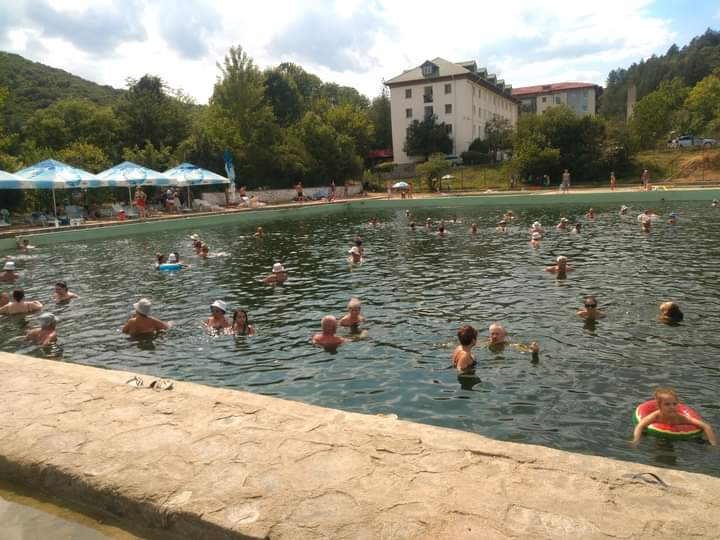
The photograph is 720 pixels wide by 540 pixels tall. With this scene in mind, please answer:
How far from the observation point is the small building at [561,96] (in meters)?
103

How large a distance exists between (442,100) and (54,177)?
5217 centimetres

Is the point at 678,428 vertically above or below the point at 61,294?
below

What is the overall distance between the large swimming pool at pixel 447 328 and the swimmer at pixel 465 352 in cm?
18

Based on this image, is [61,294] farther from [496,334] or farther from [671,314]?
[671,314]

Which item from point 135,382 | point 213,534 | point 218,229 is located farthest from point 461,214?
point 213,534

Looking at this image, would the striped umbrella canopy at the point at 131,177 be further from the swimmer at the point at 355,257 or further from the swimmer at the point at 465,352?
the swimmer at the point at 465,352

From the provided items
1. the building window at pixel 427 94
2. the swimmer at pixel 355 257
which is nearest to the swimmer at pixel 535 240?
the swimmer at pixel 355 257

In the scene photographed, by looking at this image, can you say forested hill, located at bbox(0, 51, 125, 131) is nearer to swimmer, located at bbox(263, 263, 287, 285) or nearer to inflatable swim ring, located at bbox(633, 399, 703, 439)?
swimmer, located at bbox(263, 263, 287, 285)

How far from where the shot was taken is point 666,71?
106688mm

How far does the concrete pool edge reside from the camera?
89.4 feet

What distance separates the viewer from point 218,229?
1212 inches

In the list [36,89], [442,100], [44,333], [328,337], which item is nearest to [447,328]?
[328,337]

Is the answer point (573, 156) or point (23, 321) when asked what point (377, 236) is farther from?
point (573, 156)

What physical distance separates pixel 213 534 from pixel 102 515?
994 mm
